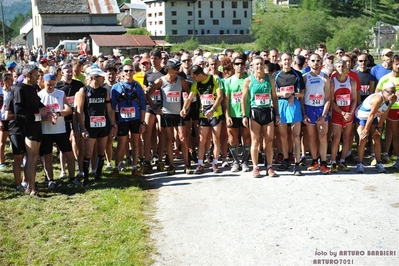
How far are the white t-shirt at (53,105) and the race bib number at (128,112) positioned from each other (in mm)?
1127

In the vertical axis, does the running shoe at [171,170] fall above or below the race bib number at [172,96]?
below

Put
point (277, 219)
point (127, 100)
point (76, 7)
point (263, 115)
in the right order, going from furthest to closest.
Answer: point (76, 7)
point (127, 100)
point (263, 115)
point (277, 219)

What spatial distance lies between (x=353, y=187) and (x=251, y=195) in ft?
5.84

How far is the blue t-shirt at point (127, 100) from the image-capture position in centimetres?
952

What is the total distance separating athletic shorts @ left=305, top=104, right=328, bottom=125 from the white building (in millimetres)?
93473

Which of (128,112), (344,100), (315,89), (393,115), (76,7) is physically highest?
(76,7)

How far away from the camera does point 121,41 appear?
6931 centimetres

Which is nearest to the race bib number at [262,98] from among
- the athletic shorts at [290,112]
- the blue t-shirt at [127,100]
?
the athletic shorts at [290,112]

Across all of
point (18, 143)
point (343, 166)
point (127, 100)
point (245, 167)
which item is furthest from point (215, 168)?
point (18, 143)

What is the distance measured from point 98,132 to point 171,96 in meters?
1.57

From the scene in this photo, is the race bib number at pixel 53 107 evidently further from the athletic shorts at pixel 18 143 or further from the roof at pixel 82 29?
the roof at pixel 82 29

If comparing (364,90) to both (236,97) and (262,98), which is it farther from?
(236,97)

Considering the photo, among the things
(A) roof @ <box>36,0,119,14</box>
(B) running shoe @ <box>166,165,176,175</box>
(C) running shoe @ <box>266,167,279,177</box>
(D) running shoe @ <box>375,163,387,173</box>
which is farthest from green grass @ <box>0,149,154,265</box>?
(A) roof @ <box>36,0,119,14</box>

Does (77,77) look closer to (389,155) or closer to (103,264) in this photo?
(103,264)
